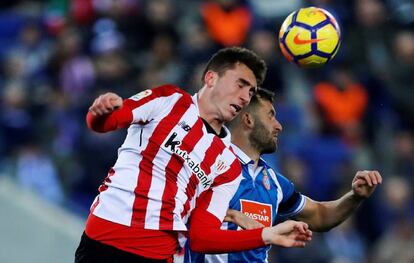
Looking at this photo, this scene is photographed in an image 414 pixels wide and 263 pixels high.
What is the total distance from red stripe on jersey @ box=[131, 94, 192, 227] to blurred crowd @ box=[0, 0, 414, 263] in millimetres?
4342

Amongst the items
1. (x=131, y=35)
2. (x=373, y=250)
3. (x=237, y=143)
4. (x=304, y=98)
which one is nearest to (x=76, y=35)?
(x=131, y=35)

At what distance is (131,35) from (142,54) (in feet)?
0.92

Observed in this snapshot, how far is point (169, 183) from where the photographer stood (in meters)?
5.94

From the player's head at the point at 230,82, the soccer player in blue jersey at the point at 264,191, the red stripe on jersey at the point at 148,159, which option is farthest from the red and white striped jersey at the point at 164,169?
the soccer player in blue jersey at the point at 264,191

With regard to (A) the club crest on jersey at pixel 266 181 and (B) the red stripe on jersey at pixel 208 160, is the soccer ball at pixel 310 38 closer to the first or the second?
(A) the club crest on jersey at pixel 266 181

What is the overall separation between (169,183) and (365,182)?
1.29 metres

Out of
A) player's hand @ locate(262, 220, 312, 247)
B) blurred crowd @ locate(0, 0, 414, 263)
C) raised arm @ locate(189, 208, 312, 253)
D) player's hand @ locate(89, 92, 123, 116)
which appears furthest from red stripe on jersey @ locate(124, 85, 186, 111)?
blurred crowd @ locate(0, 0, 414, 263)

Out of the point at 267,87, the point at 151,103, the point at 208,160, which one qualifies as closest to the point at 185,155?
the point at 208,160

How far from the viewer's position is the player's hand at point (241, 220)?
6191 mm

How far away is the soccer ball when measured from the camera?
6.62m

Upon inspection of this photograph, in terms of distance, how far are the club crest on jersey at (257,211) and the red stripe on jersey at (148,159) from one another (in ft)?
2.77

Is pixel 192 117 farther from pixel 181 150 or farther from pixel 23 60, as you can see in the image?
pixel 23 60

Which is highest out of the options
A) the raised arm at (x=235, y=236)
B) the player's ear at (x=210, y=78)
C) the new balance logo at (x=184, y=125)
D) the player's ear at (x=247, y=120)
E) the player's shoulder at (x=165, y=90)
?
the player's ear at (x=210, y=78)

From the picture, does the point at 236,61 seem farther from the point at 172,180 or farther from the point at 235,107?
the point at 172,180
